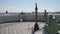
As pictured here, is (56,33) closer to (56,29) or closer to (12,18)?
(56,29)

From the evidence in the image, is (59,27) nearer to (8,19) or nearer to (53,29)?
(53,29)

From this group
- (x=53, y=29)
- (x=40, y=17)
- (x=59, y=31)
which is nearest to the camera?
(x=59, y=31)

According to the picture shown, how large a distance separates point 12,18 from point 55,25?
77.8ft

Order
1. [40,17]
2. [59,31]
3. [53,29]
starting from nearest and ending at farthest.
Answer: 1. [59,31]
2. [53,29]
3. [40,17]

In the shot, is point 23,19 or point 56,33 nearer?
point 56,33

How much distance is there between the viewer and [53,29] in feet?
10.0

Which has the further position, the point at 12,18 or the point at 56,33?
the point at 12,18

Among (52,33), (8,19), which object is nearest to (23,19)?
(8,19)

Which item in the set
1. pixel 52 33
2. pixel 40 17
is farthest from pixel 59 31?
pixel 40 17

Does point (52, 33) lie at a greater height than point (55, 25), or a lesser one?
lesser

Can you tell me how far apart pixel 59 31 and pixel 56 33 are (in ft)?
0.32

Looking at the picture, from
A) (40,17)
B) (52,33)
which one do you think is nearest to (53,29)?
(52,33)

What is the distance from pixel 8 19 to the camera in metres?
26.0

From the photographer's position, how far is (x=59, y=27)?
9.60ft
